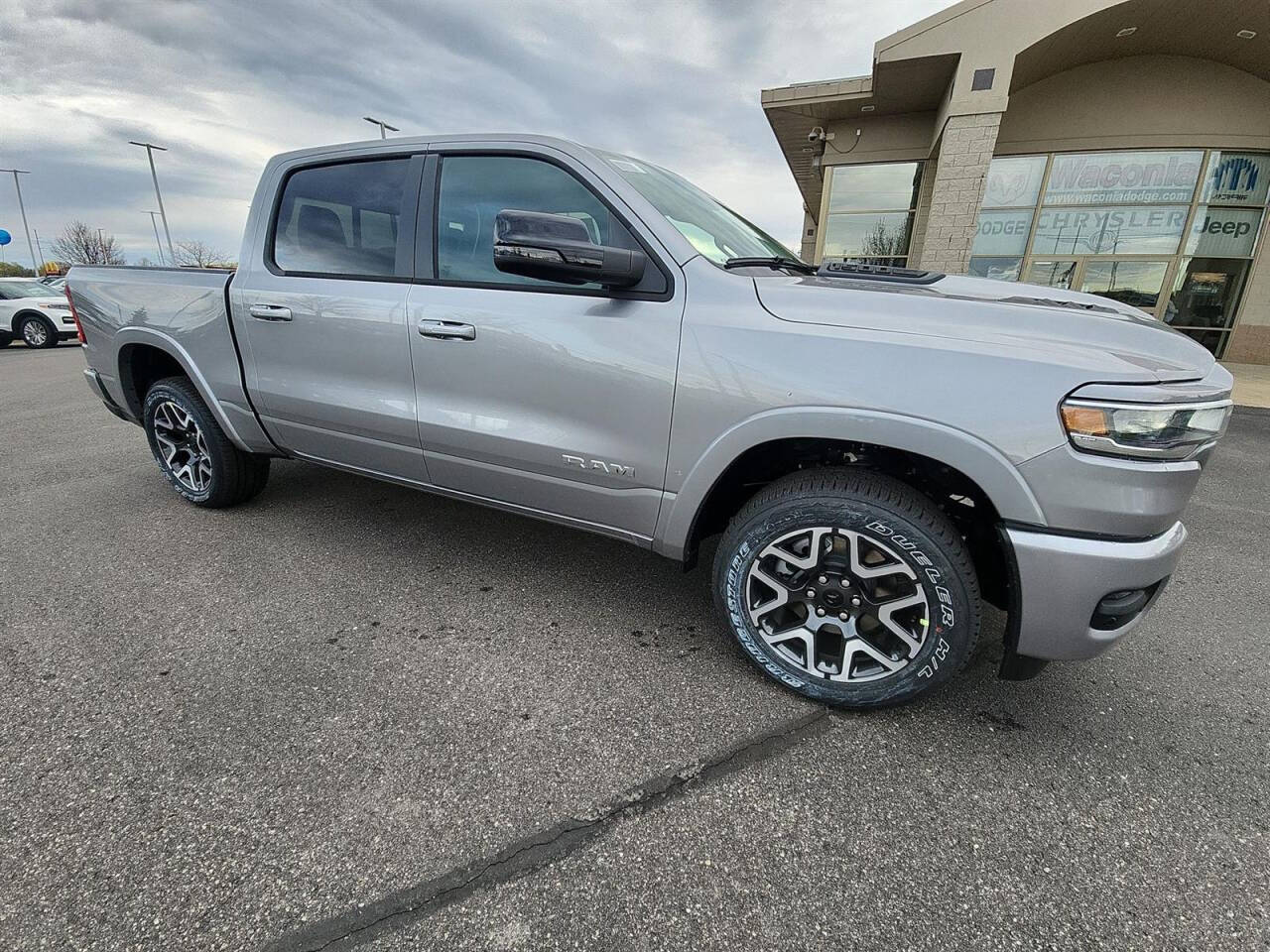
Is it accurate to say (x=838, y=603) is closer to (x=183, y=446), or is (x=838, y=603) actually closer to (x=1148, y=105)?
(x=183, y=446)

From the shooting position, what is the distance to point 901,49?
9.75 metres

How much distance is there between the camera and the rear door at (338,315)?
8.77 feet

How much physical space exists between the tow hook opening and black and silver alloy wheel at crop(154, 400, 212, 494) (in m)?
4.16

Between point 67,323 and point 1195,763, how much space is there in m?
19.5

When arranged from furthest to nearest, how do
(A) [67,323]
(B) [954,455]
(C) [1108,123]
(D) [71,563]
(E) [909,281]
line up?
(A) [67,323] → (C) [1108,123] → (D) [71,563] → (E) [909,281] → (B) [954,455]

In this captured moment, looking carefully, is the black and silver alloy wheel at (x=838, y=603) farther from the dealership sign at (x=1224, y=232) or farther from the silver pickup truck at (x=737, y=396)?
the dealership sign at (x=1224, y=232)

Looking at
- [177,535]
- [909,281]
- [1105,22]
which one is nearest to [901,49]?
[1105,22]

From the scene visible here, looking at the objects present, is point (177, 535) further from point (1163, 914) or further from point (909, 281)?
point (1163, 914)

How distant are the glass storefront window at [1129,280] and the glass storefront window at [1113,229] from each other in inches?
9.5

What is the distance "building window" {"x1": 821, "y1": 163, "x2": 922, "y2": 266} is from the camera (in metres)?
13.0

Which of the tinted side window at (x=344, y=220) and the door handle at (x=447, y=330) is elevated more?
the tinted side window at (x=344, y=220)

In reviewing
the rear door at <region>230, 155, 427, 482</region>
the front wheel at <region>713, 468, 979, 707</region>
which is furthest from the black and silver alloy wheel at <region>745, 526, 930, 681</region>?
the rear door at <region>230, 155, 427, 482</region>

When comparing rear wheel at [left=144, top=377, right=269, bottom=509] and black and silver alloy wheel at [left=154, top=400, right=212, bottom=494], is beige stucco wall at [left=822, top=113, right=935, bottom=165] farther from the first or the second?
black and silver alloy wheel at [left=154, top=400, right=212, bottom=494]

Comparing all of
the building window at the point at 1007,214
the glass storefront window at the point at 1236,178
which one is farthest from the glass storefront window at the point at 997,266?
the glass storefront window at the point at 1236,178
